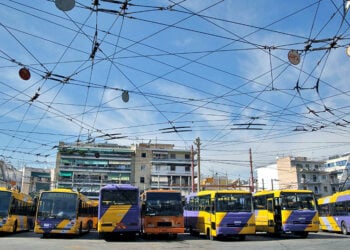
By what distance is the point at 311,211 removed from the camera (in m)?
20.1

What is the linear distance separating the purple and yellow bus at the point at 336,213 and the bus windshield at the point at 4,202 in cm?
Result: 2043

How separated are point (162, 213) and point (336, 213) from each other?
1308cm

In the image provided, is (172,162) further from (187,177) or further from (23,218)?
(23,218)

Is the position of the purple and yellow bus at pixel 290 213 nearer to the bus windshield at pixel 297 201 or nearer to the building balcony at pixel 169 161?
the bus windshield at pixel 297 201

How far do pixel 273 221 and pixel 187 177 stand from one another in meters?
49.4

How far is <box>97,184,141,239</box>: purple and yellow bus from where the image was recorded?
18562 mm

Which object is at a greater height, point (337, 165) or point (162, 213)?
point (337, 165)

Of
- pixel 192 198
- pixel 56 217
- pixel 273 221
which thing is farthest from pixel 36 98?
pixel 273 221

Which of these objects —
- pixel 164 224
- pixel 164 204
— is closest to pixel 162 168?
pixel 164 204

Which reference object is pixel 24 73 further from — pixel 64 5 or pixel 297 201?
pixel 297 201

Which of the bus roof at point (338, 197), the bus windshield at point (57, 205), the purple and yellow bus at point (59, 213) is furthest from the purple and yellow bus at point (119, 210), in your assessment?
the bus roof at point (338, 197)

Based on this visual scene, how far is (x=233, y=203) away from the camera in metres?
19.4

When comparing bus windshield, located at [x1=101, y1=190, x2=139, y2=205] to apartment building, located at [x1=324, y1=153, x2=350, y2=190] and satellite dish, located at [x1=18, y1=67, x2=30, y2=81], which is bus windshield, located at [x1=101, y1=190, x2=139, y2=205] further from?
apartment building, located at [x1=324, y1=153, x2=350, y2=190]

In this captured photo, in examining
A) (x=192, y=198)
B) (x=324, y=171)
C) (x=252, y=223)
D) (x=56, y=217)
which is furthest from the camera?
(x=324, y=171)
